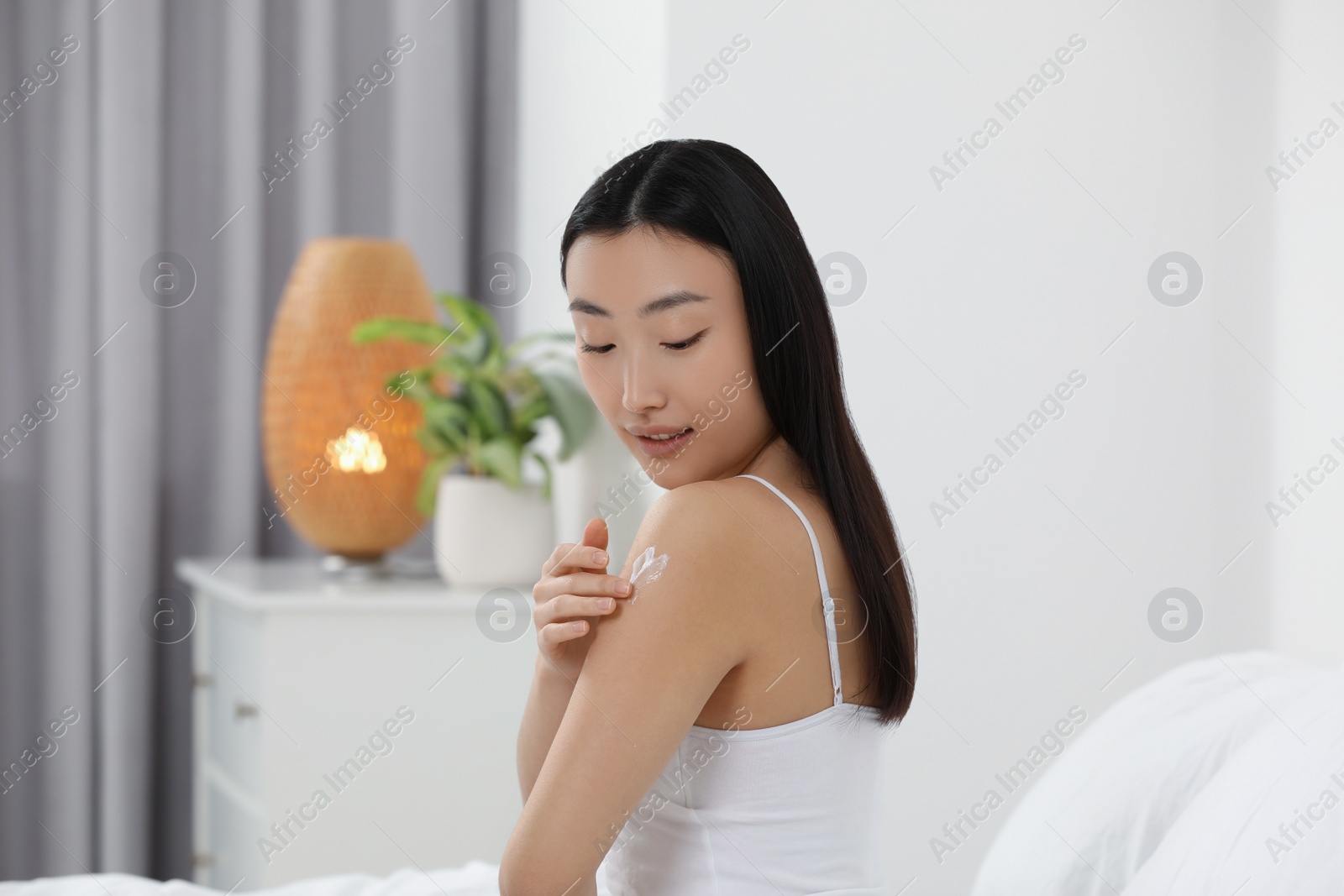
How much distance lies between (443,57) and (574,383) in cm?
89

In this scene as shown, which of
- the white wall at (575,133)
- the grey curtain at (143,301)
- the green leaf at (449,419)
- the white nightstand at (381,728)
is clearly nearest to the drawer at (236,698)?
the white nightstand at (381,728)

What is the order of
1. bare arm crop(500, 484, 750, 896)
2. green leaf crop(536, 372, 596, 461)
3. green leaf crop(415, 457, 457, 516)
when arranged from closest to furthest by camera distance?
1. bare arm crop(500, 484, 750, 896)
2. green leaf crop(536, 372, 596, 461)
3. green leaf crop(415, 457, 457, 516)

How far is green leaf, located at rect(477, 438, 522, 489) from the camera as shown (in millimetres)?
1669

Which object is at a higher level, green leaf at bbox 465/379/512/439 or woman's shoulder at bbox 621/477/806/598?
green leaf at bbox 465/379/512/439

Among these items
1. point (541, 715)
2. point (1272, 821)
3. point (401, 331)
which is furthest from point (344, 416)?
point (1272, 821)

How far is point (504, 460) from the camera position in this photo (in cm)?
167

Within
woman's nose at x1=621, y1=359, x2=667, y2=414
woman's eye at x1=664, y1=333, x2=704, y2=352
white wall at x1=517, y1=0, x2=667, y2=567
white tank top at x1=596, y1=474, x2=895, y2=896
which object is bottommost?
white tank top at x1=596, y1=474, x2=895, y2=896

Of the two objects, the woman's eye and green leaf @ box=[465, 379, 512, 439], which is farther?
green leaf @ box=[465, 379, 512, 439]

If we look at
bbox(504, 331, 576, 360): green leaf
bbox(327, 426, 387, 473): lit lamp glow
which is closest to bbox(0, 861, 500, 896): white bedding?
bbox(504, 331, 576, 360): green leaf

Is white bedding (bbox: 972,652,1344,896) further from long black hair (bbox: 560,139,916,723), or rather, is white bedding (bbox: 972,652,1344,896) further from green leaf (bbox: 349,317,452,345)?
green leaf (bbox: 349,317,452,345)

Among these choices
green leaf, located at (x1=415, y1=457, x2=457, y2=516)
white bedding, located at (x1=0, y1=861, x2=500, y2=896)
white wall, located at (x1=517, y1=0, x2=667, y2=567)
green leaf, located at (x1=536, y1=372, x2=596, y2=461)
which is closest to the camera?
white bedding, located at (x1=0, y1=861, x2=500, y2=896)

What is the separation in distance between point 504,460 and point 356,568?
36cm

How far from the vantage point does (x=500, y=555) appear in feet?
5.61

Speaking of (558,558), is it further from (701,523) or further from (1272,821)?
(1272,821)
